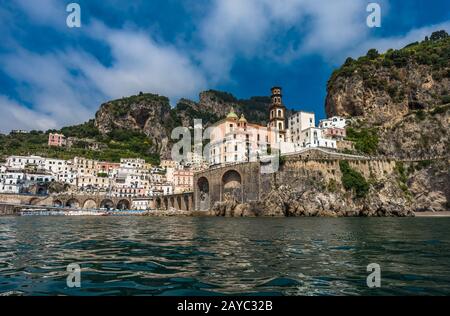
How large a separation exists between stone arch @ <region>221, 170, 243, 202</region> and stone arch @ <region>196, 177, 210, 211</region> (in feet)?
19.2

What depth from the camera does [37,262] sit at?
34.1 feet

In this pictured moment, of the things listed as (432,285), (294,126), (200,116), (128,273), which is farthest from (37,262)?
(200,116)

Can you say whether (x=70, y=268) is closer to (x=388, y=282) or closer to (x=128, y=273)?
(x=128, y=273)

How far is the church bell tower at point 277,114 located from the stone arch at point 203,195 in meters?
23.0

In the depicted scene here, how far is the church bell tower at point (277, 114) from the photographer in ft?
263

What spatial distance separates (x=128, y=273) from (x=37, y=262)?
3814mm

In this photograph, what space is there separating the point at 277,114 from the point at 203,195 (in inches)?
1144

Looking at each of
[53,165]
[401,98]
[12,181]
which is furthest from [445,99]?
[12,181]

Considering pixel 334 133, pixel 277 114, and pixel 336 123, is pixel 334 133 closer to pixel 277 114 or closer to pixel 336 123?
pixel 336 123

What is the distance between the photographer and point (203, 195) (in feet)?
219

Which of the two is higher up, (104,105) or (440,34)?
(440,34)

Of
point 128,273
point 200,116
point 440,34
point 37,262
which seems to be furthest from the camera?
point 200,116

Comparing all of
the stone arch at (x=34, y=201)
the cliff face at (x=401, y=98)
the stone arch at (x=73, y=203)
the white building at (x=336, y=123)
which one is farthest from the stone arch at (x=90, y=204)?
the cliff face at (x=401, y=98)

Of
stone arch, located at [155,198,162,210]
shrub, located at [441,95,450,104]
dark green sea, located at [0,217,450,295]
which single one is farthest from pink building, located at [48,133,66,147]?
dark green sea, located at [0,217,450,295]
